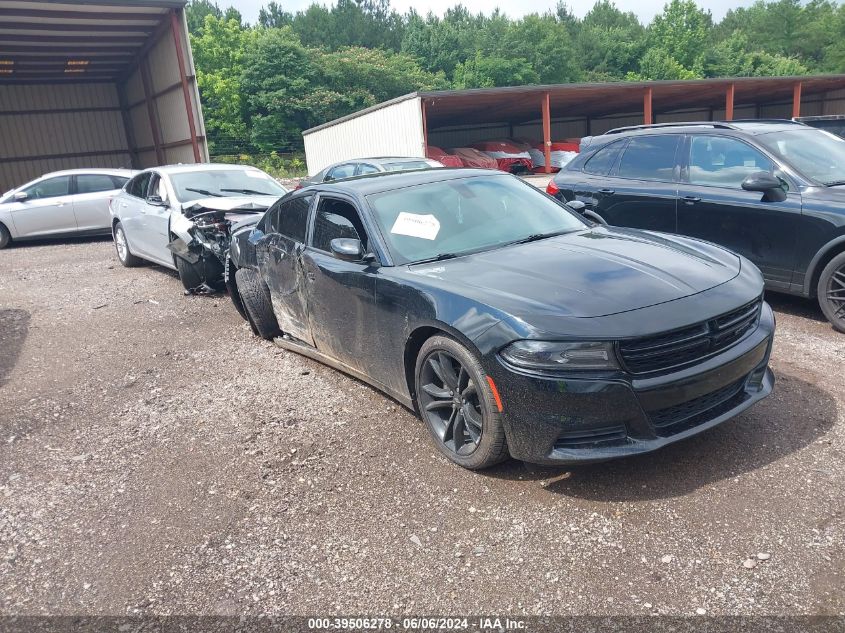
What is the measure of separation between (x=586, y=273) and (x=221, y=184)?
22.6 feet

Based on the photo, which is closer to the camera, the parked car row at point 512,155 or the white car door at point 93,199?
the white car door at point 93,199

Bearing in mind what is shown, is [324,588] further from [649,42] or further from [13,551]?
[649,42]

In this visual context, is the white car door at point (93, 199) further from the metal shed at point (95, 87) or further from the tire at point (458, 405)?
the tire at point (458, 405)

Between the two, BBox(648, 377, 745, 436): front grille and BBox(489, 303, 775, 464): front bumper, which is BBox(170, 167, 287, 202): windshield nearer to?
BBox(489, 303, 775, 464): front bumper

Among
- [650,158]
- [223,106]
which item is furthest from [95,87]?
[650,158]

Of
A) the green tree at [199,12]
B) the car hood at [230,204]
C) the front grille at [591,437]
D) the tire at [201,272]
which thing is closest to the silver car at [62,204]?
the car hood at [230,204]

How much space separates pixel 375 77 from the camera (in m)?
49.5

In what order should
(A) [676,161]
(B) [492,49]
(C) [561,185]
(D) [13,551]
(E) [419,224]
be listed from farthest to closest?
(B) [492,49], (C) [561,185], (A) [676,161], (E) [419,224], (D) [13,551]

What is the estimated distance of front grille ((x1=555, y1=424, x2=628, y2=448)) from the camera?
3.08m

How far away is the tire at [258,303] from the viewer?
5.96 metres

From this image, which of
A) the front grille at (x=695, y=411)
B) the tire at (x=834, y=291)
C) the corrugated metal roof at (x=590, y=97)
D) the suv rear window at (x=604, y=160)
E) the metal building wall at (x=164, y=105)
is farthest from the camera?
the corrugated metal roof at (x=590, y=97)

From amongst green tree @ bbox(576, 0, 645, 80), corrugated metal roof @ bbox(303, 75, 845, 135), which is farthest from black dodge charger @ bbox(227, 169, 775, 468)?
green tree @ bbox(576, 0, 645, 80)

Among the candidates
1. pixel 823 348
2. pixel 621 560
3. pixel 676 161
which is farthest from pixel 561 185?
pixel 621 560

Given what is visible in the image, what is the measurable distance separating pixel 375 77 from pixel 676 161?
46.3 m
